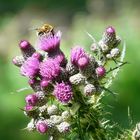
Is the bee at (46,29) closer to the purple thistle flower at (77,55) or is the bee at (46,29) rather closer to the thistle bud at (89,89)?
the purple thistle flower at (77,55)

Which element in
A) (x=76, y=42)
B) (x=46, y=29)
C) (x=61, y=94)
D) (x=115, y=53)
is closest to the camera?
(x=61, y=94)

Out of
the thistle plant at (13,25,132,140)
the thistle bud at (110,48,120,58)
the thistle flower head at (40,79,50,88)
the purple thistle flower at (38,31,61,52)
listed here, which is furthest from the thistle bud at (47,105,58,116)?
the thistle bud at (110,48,120,58)

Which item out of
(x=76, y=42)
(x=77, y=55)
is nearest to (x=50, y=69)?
(x=77, y=55)

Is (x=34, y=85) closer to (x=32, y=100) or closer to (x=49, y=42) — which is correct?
(x=32, y=100)

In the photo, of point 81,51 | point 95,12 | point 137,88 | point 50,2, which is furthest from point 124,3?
point 81,51

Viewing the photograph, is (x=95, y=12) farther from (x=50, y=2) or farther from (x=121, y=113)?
(x=121, y=113)

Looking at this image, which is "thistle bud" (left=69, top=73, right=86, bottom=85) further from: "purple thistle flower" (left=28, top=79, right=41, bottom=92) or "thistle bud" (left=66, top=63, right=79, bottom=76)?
"purple thistle flower" (left=28, top=79, right=41, bottom=92)
